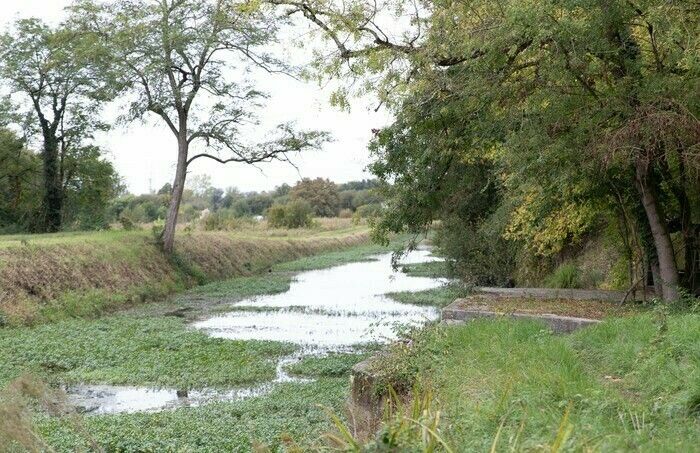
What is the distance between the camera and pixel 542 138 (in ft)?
36.9

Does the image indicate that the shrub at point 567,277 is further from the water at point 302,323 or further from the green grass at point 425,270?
the green grass at point 425,270

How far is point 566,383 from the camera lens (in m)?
6.21

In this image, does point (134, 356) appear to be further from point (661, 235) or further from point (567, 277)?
point (567, 277)

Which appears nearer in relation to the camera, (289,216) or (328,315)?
(328,315)

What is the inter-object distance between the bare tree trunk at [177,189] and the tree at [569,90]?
1839 cm

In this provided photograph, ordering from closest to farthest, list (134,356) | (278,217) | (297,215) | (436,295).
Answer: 1. (134,356)
2. (436,295)
3. (278,217)
4. (297,215)

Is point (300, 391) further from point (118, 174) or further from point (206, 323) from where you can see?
point (118, 174)

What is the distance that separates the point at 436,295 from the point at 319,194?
6553 cm

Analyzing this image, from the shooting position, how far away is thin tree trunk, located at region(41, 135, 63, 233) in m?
34.7

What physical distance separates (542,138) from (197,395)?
6.83m

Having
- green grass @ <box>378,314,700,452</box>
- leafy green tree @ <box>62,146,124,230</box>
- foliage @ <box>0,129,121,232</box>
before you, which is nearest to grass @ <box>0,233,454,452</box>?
green grass @ <box>378,314,700,452</box>

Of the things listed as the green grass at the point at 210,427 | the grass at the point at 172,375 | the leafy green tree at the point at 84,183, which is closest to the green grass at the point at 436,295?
the grass at the point at 172,375

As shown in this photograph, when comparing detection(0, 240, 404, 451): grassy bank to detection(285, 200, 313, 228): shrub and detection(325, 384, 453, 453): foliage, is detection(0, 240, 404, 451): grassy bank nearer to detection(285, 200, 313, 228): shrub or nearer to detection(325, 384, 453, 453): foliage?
detection(325, 384, 453, 453): foliage

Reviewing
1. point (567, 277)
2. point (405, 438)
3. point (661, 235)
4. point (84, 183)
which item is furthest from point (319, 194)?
point (405, 438)
